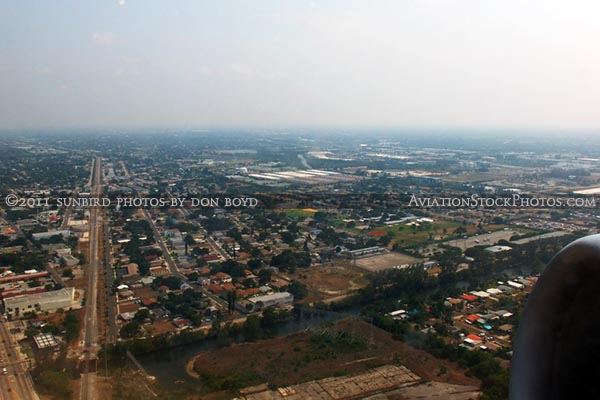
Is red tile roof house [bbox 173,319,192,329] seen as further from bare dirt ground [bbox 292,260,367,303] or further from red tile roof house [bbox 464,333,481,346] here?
red tile roof house [bbox 464,333,481,346]

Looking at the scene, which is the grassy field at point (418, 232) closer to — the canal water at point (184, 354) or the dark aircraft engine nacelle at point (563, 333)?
the canal water at point (184, 354)

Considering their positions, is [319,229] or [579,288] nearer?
[579,288]

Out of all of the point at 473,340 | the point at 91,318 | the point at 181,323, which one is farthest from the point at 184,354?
the point at 473,340

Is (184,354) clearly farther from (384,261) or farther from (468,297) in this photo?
(384,261)

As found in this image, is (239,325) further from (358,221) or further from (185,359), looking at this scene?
(358,221)


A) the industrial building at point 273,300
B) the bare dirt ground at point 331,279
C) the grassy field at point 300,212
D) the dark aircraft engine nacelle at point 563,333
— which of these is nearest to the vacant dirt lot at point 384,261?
the bare dirt ground at point 331,279

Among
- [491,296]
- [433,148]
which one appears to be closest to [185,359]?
[491,296]
